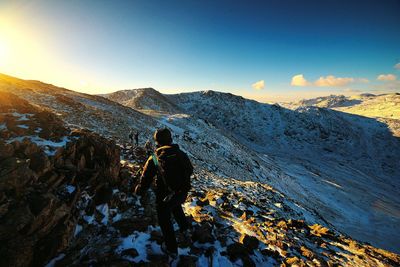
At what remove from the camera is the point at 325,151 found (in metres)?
81.8

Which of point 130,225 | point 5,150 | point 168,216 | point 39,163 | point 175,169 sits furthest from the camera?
point 130,225

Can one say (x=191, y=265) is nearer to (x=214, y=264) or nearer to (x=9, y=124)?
(x=214, y=264)

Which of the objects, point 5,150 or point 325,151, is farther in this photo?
point 325,151

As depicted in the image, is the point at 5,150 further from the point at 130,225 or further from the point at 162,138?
the point at 162,138

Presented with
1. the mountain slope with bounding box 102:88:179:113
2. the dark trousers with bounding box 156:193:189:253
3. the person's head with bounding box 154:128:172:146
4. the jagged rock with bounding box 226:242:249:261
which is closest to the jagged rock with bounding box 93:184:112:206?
the dark trousers with bounding box 156:193:189:253

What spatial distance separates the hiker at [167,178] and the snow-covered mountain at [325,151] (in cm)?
2967

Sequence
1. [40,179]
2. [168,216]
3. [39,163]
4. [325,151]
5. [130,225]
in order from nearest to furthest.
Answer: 1. [168,216]
2. [40,179]
3. [39,163]
4. [130,225]
5. [325,151]

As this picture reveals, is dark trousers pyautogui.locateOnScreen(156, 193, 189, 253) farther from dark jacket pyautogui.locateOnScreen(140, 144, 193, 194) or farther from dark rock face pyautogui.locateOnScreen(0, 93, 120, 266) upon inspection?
dark rock face pyautogui.locateOnScreen(0, 93, 120, 266)

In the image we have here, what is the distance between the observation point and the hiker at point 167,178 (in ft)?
17.1

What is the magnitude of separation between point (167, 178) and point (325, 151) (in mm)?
90310

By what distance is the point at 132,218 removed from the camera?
23.8 ft

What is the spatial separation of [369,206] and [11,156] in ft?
159

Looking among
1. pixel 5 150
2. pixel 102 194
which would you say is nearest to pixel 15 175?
pixel 5 150

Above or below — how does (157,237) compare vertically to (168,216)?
below
